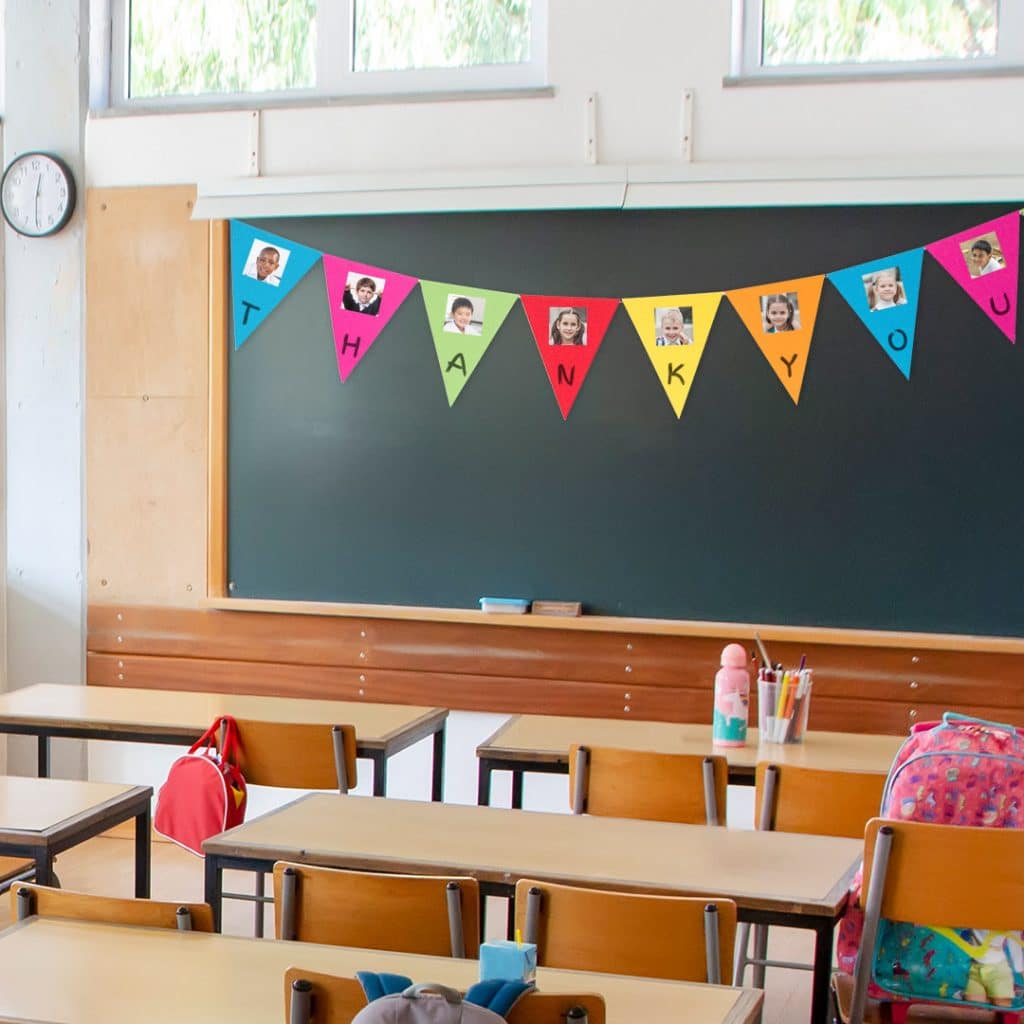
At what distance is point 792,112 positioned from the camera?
15.1 feet

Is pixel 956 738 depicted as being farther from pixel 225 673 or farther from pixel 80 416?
pixel 80 416

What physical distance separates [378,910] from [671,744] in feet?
5.13

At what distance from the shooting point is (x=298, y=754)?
11.3ft

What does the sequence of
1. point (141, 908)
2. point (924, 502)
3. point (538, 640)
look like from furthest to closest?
point (538, 640)
point (924, 502)
point (141, 908)

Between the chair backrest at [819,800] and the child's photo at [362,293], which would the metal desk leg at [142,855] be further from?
the child's photo at [362,293]

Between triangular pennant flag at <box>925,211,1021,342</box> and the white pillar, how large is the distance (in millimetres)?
3055

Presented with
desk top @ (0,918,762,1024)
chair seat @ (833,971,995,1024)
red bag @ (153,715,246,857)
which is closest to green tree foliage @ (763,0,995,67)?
red bag @ (153,715,246,857)

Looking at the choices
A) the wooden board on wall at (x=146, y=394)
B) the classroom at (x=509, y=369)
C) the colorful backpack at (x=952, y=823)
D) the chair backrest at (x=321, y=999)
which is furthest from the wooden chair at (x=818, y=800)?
the wooden board on wall at (x=146, y=394)

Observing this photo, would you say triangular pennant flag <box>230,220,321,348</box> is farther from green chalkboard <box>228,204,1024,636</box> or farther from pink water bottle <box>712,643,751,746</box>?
pink water bottle <box>712,643,751,746</box>

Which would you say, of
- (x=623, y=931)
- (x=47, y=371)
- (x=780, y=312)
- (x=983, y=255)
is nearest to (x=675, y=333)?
(x=780, y=312)

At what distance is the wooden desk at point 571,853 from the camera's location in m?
2.26

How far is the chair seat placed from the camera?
249 centimetres

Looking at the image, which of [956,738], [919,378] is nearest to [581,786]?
[956,738]

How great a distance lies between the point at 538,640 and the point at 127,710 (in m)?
1.45
